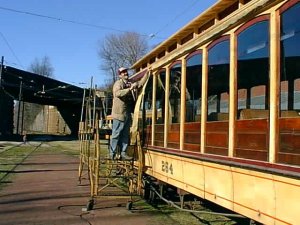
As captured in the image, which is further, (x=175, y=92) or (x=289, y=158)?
(x=175, y=92)

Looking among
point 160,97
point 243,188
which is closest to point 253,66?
point 243,188

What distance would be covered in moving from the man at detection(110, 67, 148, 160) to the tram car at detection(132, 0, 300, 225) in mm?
1344

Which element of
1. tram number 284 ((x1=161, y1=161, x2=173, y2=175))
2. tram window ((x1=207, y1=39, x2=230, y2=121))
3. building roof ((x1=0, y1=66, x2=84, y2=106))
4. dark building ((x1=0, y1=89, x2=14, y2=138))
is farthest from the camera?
building roof ((x1=0, y1=66, x2=84, y2=106))

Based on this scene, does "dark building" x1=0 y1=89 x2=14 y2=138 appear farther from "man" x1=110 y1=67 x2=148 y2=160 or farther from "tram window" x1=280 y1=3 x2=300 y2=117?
"tram window" x1=280 y1=3 x2=300 y2=117

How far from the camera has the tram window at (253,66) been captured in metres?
5.38

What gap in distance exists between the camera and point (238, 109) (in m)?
6.04

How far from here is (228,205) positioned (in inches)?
234

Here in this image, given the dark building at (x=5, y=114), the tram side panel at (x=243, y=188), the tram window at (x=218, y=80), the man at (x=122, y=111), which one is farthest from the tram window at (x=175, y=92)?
the dark building at (x=5, y=114)

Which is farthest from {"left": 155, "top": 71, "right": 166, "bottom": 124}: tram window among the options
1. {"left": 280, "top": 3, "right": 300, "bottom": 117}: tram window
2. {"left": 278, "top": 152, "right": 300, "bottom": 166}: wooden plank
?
{"left": 278, "top": 152, "right": 300, "bottom": 166}: wooden plank

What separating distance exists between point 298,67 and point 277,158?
875mm

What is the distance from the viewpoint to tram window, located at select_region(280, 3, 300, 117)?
4.82m

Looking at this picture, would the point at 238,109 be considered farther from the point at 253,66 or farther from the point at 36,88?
the point at 36,88

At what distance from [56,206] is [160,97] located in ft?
9.25

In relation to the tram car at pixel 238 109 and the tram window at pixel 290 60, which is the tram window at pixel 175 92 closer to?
the tram car at pixel 238 109
